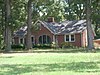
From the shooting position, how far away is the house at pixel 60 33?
6488 cm

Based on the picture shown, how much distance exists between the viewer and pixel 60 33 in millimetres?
65562

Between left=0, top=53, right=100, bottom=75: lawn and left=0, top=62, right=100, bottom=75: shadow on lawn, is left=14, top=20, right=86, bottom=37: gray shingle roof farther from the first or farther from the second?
left=0, top=62, right=100, bottom=75: shadow on lawn

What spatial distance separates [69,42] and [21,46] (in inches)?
369

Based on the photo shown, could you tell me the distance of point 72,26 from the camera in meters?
67.4

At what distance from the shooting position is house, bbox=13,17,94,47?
64875 millimetres

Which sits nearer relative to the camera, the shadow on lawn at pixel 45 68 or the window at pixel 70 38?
the shadow on lawn at pixel 45 68

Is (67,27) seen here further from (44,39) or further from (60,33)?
(44,39)

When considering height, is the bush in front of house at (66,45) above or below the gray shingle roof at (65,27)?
below

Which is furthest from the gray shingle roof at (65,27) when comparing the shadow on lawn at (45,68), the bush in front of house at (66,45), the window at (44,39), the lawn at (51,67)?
the shadow on lawn at (45,68)

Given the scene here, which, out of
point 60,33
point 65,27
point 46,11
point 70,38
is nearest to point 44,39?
point 60,33

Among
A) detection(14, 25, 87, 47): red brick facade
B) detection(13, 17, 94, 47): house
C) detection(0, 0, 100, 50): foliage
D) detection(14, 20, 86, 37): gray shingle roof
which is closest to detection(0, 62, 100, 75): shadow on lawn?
detection(0, 0, 100, 50): foliage

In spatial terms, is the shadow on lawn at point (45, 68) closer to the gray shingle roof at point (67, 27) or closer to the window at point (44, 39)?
the gray shingle roof at point (67, 27)

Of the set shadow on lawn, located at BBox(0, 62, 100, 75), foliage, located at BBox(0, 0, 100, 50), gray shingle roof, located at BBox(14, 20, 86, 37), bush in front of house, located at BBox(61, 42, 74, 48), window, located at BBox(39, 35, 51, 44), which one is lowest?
shadow on lawn, located at BBox(0, 62, 100, 75)

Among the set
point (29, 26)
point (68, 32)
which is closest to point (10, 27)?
point (29, 26)
